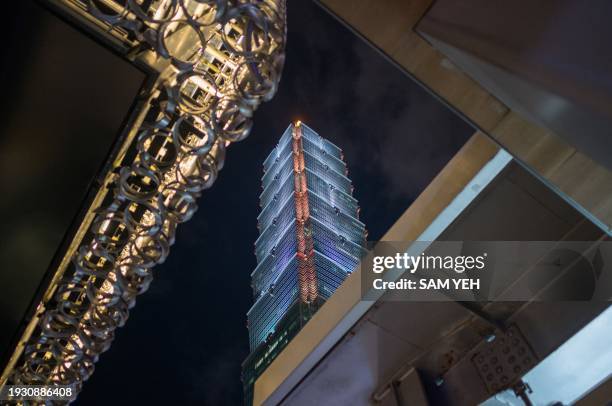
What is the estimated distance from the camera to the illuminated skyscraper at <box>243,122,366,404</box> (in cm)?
5241

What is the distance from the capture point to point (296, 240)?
173ft

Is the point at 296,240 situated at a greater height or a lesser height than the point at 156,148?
lesser

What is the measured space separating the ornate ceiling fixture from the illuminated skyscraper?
160 ft

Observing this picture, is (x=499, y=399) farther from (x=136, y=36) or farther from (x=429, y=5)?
(x=136, y=36)

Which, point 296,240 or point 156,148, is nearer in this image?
point 156,148

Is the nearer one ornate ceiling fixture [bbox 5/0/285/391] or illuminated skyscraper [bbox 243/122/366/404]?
ornate ceiling fixture [bbox 5/0/285/391]

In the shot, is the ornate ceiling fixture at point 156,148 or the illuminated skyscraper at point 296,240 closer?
the ornate ceiling fixture at point 156,148

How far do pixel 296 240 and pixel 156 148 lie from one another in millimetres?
51082

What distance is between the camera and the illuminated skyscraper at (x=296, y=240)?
52406 millimetres

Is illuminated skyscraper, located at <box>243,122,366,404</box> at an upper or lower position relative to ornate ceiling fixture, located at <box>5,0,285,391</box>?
lower

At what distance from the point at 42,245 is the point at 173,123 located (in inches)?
28.4

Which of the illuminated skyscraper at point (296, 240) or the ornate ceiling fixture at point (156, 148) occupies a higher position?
the ornate ceiling fixture at point (156, 148)

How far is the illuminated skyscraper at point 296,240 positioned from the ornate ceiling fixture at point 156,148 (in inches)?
1914

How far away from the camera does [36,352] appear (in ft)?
7.87
